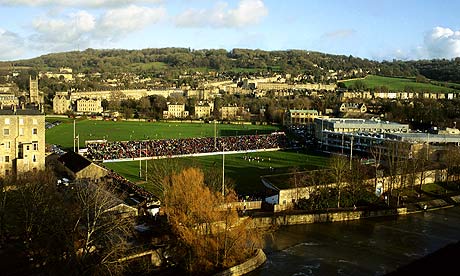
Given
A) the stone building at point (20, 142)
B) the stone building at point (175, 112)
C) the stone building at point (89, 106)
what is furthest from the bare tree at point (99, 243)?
the stone building at point (89, 106)

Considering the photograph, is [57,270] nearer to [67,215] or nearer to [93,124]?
[67,215]

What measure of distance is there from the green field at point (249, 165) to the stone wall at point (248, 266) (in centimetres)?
1123

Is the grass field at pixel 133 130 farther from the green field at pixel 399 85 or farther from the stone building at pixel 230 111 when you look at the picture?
the green field at pixel 399 85

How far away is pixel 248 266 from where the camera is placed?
21.5m

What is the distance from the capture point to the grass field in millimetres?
62750

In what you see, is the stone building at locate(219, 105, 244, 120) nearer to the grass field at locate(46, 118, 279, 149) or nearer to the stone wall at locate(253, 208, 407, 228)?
the grass field at locate(46, 118, 279, 149)

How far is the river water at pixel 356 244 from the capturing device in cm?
2231

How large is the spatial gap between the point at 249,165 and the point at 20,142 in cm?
1984

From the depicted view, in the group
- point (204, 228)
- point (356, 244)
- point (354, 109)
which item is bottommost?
point (356, 244)

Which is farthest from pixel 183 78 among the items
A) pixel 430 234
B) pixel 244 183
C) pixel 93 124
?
pixel 430 234

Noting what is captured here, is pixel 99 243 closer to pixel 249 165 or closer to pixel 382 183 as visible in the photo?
pixel 382 183

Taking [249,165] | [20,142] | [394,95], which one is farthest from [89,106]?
[20,142]

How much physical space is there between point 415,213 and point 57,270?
77.3ft

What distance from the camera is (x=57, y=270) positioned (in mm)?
16578
